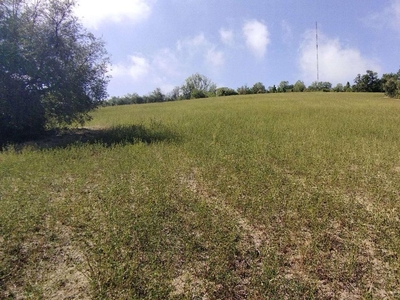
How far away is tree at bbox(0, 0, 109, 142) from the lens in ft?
31.9

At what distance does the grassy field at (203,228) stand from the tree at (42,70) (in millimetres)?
4644

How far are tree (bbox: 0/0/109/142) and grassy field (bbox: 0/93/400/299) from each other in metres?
4.64

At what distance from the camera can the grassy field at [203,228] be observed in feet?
8.79

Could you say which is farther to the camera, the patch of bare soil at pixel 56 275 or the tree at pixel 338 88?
the tree at pixel 338 88

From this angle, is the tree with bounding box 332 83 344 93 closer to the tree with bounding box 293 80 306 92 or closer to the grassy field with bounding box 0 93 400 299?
the tree with bounding box 293 80 306 92

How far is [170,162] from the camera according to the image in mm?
6711

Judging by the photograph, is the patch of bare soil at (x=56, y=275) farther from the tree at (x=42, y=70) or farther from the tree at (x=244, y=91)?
the tree at (x=244, y=91)

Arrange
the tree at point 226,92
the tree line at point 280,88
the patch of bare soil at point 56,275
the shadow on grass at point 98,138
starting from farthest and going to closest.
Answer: the tree at point 226,92 < the tree line at point 280,88 < the shadow on grass at point 98,138 < the patch of bare soil at point 56,275

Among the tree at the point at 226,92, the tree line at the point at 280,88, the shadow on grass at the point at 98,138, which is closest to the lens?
the shadow on grass at the point at 98,138

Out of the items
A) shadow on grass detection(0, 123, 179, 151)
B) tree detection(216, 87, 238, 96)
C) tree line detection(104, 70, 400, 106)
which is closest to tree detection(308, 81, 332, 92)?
tree line detection(104, 70, 400, 106)

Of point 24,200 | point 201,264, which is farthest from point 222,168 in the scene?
point 24,200

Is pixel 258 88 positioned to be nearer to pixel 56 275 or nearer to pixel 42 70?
pixel 42 70

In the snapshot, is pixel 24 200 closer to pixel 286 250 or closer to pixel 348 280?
pixel 286 250

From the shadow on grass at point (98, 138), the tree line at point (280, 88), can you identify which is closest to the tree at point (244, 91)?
the tree line at point (280, 88)
